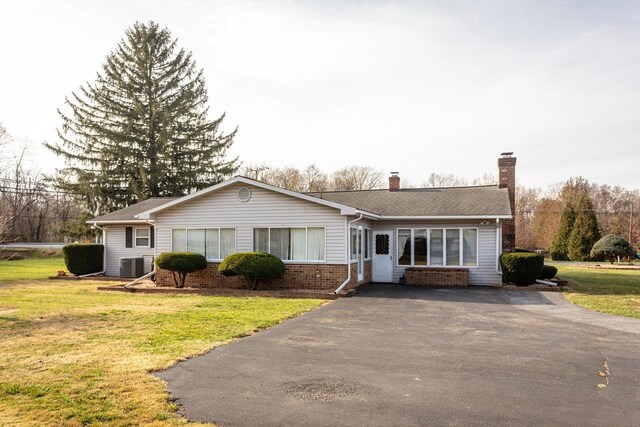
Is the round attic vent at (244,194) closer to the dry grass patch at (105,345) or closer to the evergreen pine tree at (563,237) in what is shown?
the dry grass patch at (105,345)

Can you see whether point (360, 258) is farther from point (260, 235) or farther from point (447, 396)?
point (447, 396)

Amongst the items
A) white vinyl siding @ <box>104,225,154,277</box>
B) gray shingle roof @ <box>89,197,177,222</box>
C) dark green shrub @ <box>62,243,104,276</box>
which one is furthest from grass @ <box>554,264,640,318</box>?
dark green shrub @ <box>62,243,104,276</box>

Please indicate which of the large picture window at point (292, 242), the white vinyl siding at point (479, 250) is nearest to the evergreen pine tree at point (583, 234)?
the white vinyl siding at point (479, 250)

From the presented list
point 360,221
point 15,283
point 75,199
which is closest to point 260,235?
point 360,221

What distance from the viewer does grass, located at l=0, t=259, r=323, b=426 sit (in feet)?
16.0

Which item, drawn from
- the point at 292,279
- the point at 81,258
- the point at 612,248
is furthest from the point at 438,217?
the point at 612,248

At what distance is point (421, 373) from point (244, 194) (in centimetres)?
1132

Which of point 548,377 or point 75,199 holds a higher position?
point 75,199

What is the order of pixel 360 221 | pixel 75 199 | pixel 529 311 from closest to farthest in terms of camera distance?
pixel 529 311 < pixel 360 221 < pixel 75 199

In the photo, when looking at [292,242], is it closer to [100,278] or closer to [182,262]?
[182,262]

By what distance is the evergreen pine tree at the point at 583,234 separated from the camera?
37031mm

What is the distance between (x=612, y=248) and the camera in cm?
3325

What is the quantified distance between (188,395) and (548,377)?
4.36 m

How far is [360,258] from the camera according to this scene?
1727 centimetres
